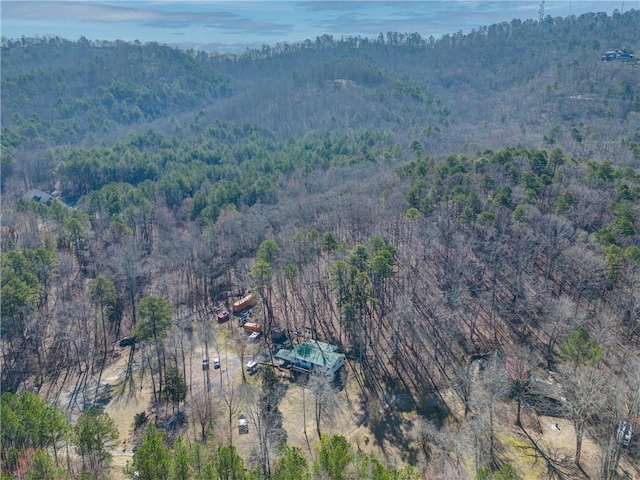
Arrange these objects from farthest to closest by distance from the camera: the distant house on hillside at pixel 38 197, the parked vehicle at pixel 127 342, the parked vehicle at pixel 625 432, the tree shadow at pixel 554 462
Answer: the distant house on hillside at pixel 38 197, the parked vehicle at pixel 127 342, the tree shadow at pixel 554 462, the parked vehicle at pixel 625 432

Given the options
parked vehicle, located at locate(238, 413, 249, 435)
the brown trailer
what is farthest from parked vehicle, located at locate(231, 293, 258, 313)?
parked vehicle, located at locate(238, 413, 249, 435)

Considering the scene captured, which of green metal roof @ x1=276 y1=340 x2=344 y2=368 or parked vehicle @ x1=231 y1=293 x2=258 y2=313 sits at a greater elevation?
green metal roof @ x1=276 y1=340 x2=344 y2=368

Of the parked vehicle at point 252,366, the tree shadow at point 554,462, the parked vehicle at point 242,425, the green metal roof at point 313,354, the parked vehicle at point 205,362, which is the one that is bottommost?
the parked vehicle at point 205,362

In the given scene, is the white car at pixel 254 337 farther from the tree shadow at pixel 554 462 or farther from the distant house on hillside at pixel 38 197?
the distant house on hillside at pixel 38 197

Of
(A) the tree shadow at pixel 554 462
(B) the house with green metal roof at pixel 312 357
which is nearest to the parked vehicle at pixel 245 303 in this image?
(B) the house with green metal roof at pixel 312 357

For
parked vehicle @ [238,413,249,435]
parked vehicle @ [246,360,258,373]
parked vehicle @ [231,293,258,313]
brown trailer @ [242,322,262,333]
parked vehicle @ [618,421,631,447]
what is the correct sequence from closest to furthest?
parked vehicle @ [618,421,631,447]
parked vehicle @ [238,413,249,435]
parked vehicle @ [246,360,258,373]
brown trailer @ [242,322,262,333]
parked vehicle @ [231,293,258,313]

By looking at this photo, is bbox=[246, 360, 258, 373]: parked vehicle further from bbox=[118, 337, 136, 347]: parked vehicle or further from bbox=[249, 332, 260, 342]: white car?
bbox=[118, 337, 136, 347]: parked vehicle

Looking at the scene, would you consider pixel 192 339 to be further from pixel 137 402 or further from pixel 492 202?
pixel 492 202

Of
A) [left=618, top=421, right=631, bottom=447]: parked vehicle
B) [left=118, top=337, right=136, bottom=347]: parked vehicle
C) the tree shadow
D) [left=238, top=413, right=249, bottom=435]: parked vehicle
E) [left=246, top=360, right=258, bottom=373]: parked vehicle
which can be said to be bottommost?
[left=118, top=337, right=136, bottom=347]: parked vehicle
